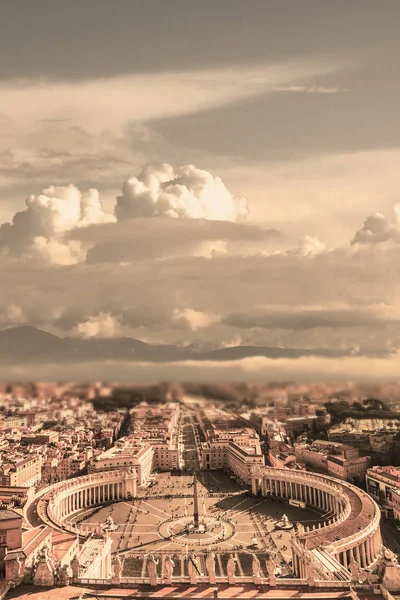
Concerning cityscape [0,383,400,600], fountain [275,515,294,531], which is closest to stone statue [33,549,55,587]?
cityscape [0,383,400,600]

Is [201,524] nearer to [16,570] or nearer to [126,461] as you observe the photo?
[126,461]

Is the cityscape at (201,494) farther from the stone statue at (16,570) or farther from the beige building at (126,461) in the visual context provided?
the beige building at (126,461)

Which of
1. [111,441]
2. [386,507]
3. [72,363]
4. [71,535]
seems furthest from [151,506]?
[72,363]

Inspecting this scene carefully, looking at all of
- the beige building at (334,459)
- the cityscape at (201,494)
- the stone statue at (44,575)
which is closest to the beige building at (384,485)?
the cityscape at (201,494)

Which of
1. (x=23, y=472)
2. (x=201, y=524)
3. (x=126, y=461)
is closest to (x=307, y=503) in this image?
(x=201, y=524)

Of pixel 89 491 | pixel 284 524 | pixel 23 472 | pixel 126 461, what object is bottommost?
pixel 284 524

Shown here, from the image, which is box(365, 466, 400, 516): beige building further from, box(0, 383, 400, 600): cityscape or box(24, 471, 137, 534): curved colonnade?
box(24, 471, 137, 534): curved colonnade
